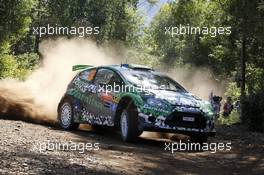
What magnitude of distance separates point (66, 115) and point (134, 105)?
285cm

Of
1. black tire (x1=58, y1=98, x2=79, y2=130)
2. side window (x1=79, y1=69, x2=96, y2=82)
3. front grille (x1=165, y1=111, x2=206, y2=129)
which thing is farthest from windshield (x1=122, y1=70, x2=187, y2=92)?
black tire (x1=58, y1=98, x2=79, y2=130)

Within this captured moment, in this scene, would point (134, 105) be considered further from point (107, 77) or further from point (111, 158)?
point (111, 158)

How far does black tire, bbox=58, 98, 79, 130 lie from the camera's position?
42.9ft

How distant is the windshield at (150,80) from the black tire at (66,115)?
78.6 inches

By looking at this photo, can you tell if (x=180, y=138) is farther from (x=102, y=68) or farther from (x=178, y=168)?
(x=178, y=168)

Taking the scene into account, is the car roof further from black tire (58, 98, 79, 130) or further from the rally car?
black tire (58, 98, 79, 130)

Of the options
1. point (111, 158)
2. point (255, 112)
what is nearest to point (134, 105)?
point (111, 158)

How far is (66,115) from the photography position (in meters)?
13.2

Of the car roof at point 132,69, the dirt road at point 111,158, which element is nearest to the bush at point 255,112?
the dirt road at point 111,158

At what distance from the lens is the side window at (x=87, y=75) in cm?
1284

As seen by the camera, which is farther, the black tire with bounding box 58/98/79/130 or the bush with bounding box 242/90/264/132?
the bush with bounding box 242/90/264/132

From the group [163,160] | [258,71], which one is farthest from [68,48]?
[163,160]

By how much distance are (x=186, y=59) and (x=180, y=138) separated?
4930 centimetres

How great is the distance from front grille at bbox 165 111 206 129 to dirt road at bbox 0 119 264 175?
1.95 ft
